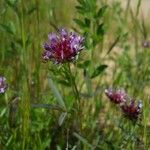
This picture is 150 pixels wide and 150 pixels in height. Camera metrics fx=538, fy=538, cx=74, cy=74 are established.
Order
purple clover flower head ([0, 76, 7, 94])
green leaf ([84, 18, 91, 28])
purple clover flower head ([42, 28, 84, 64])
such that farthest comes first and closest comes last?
green leaf ([84, 18, 91, 28]) < purple clover flower head ([0, 76, 7, 94]) < purple clover flower head ([42, 28, 84, 64])

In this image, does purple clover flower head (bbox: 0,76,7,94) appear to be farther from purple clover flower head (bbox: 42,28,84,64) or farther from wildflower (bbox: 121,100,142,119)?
wildflower (bbox: 121,100,142,119)

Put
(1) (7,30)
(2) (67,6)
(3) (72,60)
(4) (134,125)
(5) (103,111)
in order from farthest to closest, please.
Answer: (2) (67,6), (5) (103,111), (1) (7,30), (4) (134,125), (3) (72,60)

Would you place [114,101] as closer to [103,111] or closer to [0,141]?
[0,141]

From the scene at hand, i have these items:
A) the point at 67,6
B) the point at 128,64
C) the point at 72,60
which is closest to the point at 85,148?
the point at 72,60

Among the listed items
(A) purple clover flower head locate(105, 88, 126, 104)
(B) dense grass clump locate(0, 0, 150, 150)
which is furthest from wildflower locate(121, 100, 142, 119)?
(A) purple clover flower head locate(105, 88, 126, 104)

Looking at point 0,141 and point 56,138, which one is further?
point 56,138

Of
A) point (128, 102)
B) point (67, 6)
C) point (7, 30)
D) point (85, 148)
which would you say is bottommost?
point (85, 148)

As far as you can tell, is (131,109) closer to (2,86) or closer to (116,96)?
(116,96)
